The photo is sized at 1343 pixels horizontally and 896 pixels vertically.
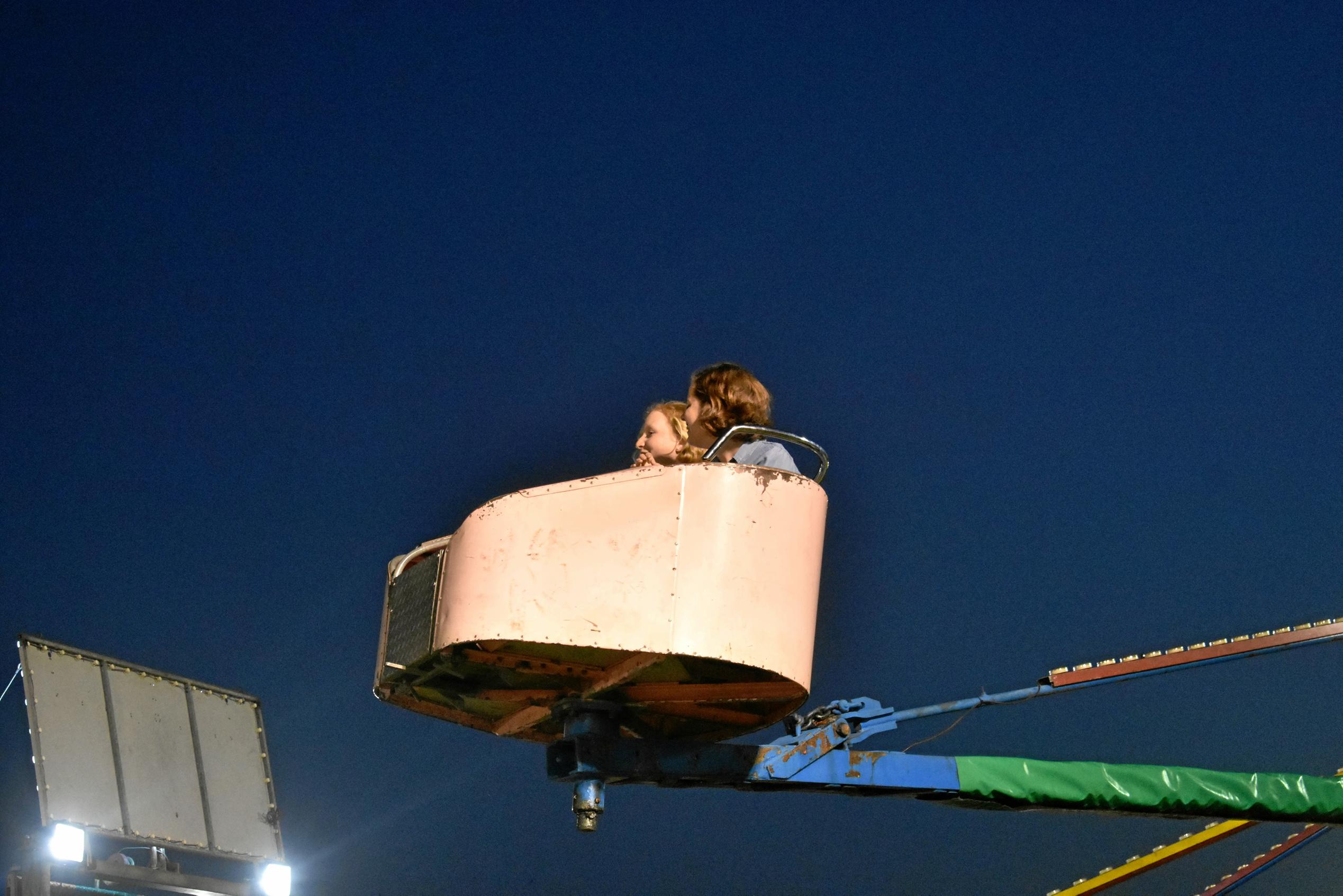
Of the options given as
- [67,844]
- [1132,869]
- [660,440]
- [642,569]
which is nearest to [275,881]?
[67,844]

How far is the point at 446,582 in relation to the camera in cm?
577

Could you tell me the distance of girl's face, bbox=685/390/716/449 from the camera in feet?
20.9

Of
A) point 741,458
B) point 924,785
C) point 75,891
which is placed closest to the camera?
point 741,458

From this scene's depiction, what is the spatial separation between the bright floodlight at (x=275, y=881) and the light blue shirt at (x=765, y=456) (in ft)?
26.9

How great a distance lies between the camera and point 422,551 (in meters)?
6.21

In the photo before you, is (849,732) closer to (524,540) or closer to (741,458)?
(741,458)

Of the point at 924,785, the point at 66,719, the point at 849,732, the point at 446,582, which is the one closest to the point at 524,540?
the point at 446,582

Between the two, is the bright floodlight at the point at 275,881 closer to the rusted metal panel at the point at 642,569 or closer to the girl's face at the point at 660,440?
the girl's face at the point at 660,440

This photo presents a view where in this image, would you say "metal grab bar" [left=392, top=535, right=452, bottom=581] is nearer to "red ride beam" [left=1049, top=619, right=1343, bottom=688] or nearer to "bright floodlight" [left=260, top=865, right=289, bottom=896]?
"red ride beam" [left=1049, top=619, right=1343, bottom=688]

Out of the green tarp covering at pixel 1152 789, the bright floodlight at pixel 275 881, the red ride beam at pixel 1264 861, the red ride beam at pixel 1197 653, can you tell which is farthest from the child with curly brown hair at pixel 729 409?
the bright floodlight at pixel 275 881

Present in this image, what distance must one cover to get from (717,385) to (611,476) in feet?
2.88

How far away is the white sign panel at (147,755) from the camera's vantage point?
11117 mm

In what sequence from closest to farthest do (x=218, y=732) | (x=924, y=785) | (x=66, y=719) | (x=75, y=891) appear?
1. (x=924, y=785)
2. (x=75, y=891)
3. (x=66, y=719)
4. (x=218, y=732)

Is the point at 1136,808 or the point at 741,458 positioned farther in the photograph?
the point at 1136,808
